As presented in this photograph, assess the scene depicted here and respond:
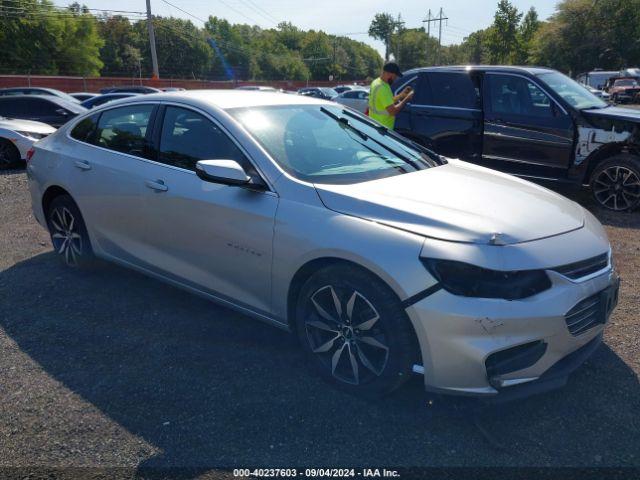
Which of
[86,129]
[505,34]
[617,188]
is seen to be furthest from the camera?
[505,34]

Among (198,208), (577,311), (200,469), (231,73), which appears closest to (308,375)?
(200,469)

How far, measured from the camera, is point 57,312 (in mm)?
4172


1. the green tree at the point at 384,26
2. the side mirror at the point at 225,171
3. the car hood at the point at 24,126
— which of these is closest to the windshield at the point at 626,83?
the car hood at the point at 24,126

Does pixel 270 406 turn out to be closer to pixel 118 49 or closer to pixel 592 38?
pixel 592 38

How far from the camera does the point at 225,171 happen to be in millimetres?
3197

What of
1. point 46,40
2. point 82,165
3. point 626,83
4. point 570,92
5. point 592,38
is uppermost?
point 592,38

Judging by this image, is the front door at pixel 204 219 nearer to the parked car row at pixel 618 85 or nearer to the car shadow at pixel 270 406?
the car shadow at pixel 270 406

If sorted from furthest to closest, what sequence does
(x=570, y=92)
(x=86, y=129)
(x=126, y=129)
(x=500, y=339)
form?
(x=570, y=92) → (x=86, y=129) → (x=126, y=129) → (x=500, y=339)

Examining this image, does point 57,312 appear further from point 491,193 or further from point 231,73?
point 231,73

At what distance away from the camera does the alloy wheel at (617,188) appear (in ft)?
22.3

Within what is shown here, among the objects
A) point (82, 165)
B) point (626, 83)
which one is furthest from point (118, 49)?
point (82, 165)

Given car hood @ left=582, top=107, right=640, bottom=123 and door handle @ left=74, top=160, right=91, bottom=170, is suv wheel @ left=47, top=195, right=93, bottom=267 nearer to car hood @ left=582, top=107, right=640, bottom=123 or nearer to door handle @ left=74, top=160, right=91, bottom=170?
door handle @ left=74, top=160, right=91, bottom=170

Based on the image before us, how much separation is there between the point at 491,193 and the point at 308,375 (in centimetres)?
153

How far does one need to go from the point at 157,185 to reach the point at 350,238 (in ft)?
5.27
